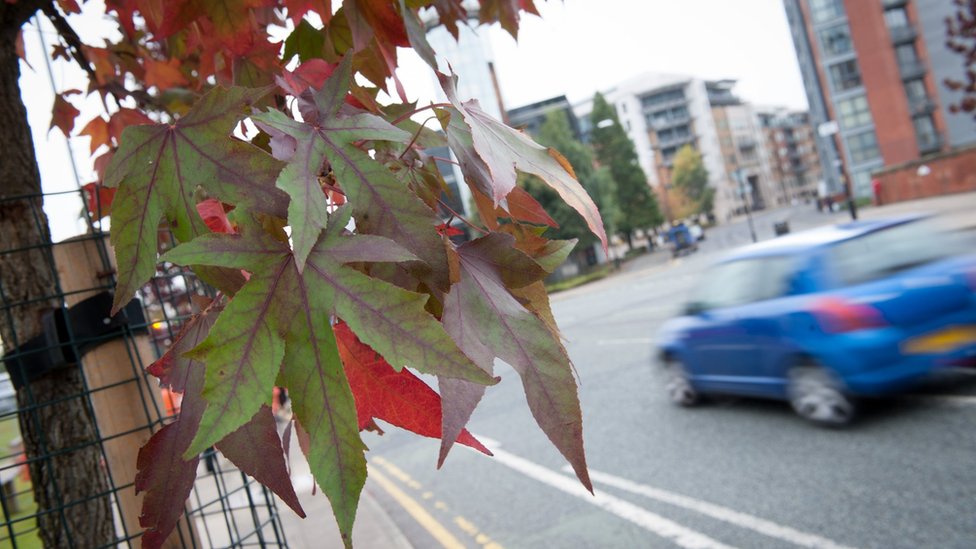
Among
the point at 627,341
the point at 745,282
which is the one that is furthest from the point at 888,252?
the point at 627,341

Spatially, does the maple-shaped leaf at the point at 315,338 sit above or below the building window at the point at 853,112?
below

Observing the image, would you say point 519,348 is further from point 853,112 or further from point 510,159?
point 853,112

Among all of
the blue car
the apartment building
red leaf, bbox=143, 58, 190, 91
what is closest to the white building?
the apartment building

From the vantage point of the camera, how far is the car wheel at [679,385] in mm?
6548

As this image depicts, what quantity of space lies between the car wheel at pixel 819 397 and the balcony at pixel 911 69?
42.7 metres

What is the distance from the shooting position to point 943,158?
1019 inches

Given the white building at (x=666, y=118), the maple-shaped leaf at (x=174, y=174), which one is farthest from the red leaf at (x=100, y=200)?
the white building at (x=666, y=118)

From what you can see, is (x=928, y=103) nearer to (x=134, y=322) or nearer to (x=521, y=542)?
(x=521, y=542)

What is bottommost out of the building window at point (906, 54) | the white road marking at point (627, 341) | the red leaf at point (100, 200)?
the white road marking at point (627, 341)

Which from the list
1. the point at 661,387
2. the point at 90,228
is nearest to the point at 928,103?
the point at 661,387

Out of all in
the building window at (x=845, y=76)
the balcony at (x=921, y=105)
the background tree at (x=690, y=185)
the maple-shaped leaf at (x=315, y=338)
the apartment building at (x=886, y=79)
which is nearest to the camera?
the maple-shaped leaf at (x=315, y=338)

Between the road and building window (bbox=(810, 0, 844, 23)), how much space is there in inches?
1720

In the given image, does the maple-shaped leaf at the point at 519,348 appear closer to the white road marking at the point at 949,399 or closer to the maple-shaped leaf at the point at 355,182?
the maple-shaped leaf at the point at 355,182

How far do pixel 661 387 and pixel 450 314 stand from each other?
295 inches
